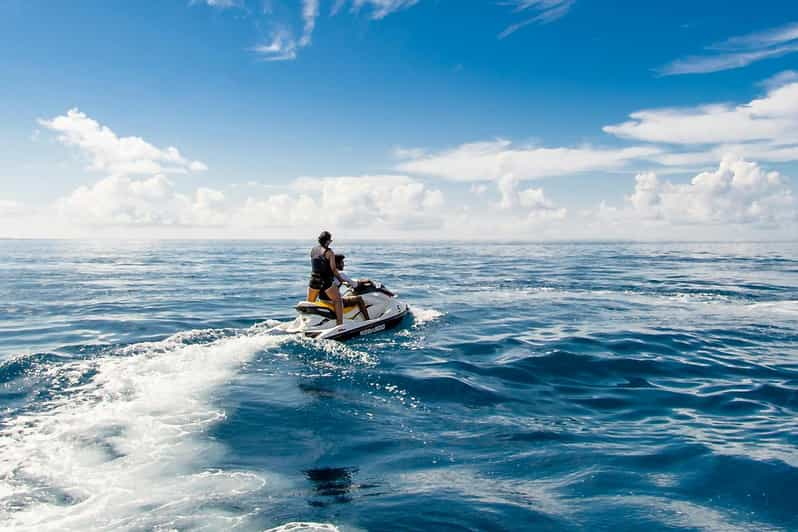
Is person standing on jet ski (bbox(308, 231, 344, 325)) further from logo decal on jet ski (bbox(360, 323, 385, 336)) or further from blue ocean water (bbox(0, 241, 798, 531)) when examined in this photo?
blue ocean water (bbox(0, 241, 798, 531))

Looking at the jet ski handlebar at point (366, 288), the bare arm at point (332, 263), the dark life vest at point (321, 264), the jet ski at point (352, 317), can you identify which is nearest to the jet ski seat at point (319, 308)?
the jet ski at point (352, 317)

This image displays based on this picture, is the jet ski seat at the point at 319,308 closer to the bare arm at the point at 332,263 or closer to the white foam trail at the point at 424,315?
the bare arm at the point at 332,263

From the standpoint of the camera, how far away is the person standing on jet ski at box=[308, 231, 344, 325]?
45.9ft

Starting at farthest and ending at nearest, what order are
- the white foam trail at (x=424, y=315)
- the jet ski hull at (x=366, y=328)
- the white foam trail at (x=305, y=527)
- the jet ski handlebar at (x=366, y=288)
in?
1. the white foam trail at (x=424, y=315)
2. the jet ski handlebar at (x=366, y=288)
3. the jet ski hull at (x=366, y=328)
4. the white foam trail at (x=305, y=527)

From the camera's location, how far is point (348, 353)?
13.0 metres

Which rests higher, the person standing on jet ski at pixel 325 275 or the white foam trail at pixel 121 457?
the person standing on jet ski at pixel 325 275

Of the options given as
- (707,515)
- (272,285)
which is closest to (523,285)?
(272,285)

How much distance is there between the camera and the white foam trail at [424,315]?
18.0 metres

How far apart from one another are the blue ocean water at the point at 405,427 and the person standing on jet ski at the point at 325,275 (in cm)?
143

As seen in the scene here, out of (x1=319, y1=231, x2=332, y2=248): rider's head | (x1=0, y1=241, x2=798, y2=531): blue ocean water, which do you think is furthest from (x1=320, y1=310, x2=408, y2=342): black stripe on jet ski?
(x1=319, y1=231, x2=332, y2=248): rider's head

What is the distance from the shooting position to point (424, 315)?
19.1 metres

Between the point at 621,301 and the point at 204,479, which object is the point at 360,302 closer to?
the point at 204,479

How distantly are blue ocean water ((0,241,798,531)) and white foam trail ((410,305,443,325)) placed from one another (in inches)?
36.9

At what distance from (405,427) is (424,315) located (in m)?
11.2
